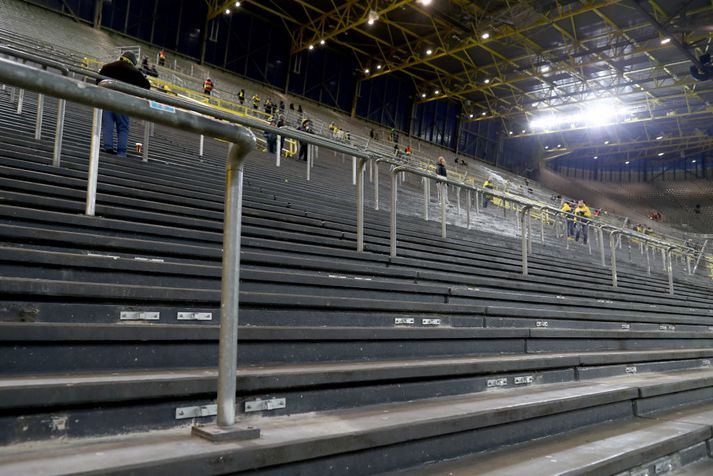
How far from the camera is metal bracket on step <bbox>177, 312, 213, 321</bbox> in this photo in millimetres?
2393

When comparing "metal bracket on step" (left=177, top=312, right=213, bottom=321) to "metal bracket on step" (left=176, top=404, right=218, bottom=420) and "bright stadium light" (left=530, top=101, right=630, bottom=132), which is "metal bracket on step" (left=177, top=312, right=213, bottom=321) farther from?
"bright stadium light" (left=530, top=101, right=630, bottom=132)

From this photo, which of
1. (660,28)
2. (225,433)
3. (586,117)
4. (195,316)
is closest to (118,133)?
(195,316)

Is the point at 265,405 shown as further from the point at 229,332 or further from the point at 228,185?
the point at 228,185

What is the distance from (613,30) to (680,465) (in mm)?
22711

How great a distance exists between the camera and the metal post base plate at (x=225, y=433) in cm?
160

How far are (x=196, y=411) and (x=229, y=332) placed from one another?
365 mm

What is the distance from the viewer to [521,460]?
6.98 feet

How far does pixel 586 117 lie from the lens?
29.1 m

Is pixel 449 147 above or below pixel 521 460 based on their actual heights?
above

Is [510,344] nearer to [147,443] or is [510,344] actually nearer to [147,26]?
[147,443]

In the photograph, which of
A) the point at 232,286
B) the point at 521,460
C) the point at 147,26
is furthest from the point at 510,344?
the point at 147,26

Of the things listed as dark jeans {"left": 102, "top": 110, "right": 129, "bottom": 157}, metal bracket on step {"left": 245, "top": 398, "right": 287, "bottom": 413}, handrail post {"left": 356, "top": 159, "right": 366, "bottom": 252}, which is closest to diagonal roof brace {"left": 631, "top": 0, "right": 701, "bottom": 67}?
handrail post {"left": 356, "top": 159, "right": 366, "bottom": 252}

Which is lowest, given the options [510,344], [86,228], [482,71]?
[510,344]

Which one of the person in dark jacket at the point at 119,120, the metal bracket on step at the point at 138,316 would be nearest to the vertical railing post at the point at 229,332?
the metal bracket on step at the point at 138,316
